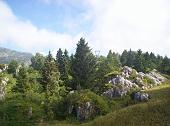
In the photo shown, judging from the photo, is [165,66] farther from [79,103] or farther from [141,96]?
[79,103]

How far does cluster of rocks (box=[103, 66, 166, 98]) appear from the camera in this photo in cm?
6925

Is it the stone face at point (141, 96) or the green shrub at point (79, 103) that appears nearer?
the green shrub at point (79, 103)

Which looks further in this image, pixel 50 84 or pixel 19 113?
pixel 50 84

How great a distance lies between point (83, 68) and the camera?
74750 mm

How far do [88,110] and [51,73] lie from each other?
497 inches

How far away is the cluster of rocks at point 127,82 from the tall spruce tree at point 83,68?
19.6 ft

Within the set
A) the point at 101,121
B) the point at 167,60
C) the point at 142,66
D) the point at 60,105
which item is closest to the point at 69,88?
the point at 60,105

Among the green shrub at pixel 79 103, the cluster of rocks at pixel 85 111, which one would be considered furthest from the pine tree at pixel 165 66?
the cluster of rocks at pixel 85 111

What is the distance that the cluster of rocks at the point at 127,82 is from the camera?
6925cm

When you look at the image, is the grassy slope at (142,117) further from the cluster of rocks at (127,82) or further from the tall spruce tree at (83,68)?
the tall spruce tree at (83,68)

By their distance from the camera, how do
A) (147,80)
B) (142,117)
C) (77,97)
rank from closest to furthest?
(142,117) → (77,97) → (147,80)

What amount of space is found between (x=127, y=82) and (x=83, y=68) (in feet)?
39.3

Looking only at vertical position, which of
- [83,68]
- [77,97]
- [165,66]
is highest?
[165,66]

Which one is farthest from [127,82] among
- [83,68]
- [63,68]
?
[63,68]
